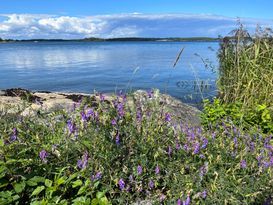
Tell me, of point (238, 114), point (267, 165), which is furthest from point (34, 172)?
point (238, 114)

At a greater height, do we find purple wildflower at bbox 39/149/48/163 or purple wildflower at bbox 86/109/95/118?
purple wildflower at bbox 86/109/95/118

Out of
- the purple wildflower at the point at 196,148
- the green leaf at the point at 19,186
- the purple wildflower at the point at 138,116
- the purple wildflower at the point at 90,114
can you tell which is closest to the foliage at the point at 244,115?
the purple wildflower at the point at 138,116

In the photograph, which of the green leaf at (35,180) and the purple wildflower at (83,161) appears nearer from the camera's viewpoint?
the green leaf at (35,180)

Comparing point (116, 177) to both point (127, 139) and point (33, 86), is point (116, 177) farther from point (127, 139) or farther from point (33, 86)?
point (33, 86)

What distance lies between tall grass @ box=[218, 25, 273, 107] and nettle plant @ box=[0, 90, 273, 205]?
4008mm

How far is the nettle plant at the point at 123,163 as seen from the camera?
131 inches

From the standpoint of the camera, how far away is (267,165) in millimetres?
3855

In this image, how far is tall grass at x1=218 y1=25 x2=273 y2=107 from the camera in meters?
8.17

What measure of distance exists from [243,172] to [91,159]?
4.38ft

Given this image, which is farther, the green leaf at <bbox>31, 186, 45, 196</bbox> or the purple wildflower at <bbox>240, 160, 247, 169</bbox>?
the purple wildflower at <bbox>240, 160, 247, 169</bbox>

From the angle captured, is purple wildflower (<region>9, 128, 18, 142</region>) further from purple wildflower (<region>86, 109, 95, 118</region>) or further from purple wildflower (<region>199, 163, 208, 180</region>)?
purple wildflower (<region>199, 163, 208, 180</region>)

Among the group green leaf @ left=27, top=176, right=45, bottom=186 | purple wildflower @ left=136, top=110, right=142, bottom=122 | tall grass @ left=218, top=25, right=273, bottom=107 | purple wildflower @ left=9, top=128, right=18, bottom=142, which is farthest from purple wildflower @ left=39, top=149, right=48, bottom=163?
tall grass @ left=218, top=25, right=273, bottom=107

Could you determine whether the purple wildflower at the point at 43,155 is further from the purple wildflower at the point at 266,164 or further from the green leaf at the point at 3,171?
the purple wildflower at the point at 266,164

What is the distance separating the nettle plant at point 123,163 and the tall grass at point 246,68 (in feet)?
13.1
